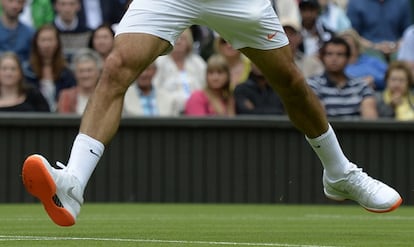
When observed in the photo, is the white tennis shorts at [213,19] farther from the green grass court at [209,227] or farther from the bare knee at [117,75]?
the green grass court at [209,227]

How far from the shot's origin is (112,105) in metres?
6.80

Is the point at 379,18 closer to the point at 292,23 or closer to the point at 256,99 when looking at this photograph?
the point at 292,23

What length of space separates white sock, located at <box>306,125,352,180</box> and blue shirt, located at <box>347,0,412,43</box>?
8467 millimetres

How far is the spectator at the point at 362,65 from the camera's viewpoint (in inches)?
605

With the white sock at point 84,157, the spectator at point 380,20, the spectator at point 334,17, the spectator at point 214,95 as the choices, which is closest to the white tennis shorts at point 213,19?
the white sock at point 84,157

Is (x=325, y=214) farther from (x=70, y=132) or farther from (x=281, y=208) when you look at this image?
(x=70, y=132)

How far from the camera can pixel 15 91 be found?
44.9 feet

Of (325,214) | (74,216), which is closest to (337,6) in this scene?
(325,214)

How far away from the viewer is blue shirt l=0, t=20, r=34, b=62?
14961 millimetres

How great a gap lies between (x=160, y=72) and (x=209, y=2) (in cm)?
746

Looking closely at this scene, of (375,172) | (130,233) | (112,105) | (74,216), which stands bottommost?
(375,172)

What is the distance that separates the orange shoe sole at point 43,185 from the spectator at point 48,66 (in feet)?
26.0

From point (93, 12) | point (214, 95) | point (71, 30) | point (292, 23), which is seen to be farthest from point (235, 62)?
point (71, 30)

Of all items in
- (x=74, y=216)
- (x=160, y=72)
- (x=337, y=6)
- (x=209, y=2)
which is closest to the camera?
(x=74, y=216)
